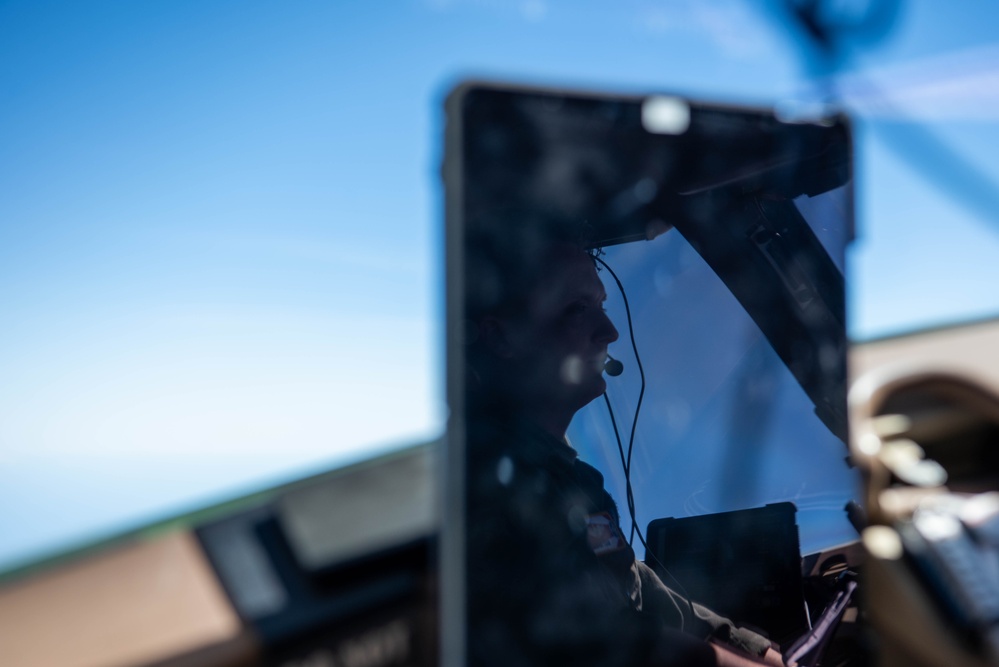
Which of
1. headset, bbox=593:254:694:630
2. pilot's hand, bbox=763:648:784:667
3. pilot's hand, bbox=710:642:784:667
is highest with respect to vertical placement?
headset, bbox=593:254:694:630

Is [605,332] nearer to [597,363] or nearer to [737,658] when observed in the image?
[597,363]

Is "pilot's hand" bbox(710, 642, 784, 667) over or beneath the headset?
beneath

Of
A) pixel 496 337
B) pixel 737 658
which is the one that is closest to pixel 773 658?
pixel 737 658

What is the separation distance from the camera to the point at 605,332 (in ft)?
1.53

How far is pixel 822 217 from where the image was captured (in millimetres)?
563

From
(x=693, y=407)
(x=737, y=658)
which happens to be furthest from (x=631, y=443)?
(x=737, y=658)

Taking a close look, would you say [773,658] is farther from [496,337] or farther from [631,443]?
[496,337]

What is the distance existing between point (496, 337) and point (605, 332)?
8cm

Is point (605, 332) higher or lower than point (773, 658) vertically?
higher

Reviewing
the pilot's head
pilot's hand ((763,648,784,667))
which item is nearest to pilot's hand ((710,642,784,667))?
pilot's hand ((763,648,784,667))

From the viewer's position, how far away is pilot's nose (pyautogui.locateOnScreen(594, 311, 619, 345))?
466 millimetres

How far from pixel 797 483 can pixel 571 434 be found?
196mm

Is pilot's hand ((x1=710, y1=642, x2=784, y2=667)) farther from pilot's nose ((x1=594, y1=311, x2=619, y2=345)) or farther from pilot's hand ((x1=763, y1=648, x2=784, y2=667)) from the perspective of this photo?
pilot's nose ((x1=594, y1=311, x2=619, y2=345))

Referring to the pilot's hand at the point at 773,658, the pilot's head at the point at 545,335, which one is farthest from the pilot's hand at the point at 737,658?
the pilot's head at the point at 545,335
